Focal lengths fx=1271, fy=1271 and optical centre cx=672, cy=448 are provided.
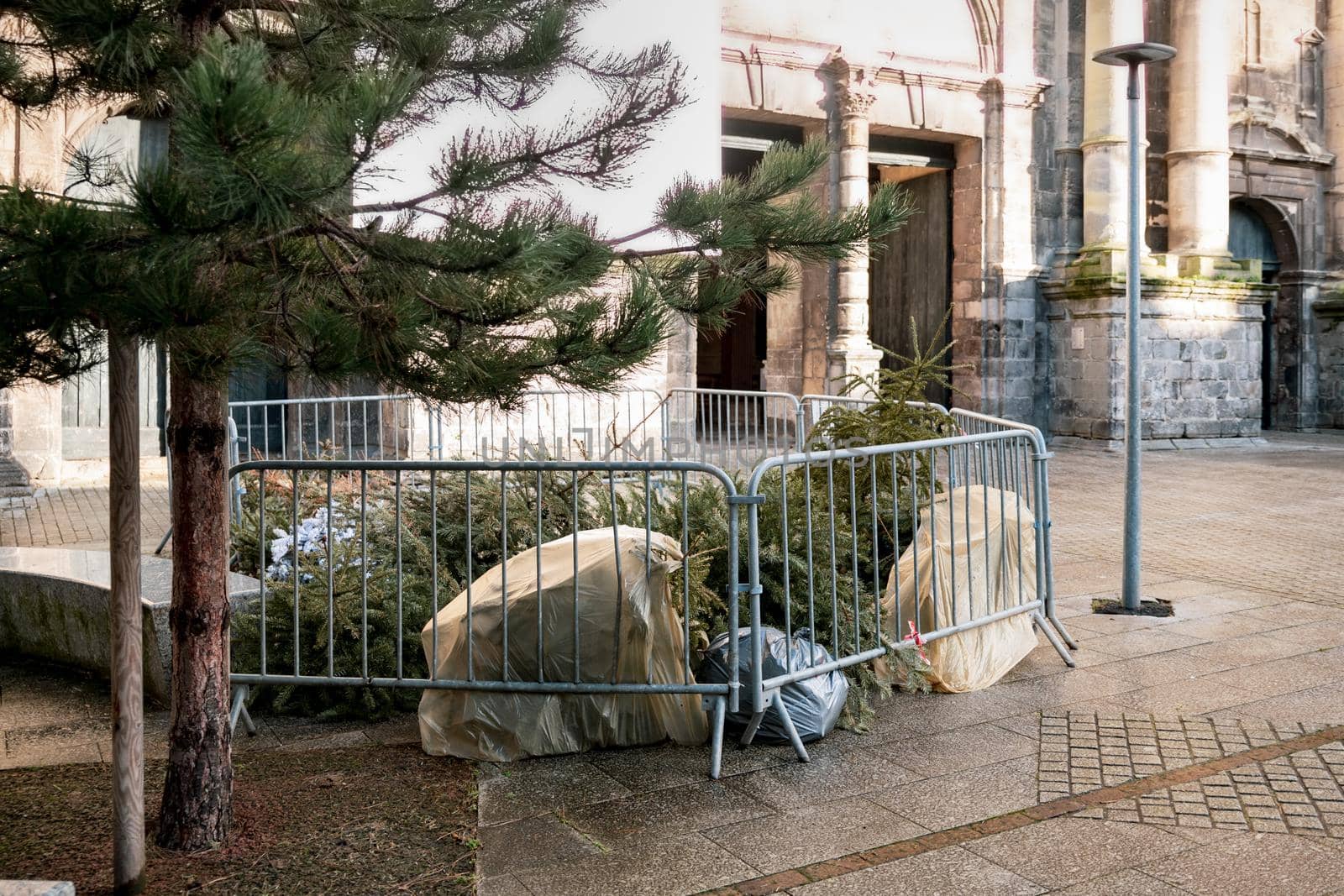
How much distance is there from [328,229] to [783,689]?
2.59 metres

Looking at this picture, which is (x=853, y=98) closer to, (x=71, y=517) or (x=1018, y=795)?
(x=71, y=517)

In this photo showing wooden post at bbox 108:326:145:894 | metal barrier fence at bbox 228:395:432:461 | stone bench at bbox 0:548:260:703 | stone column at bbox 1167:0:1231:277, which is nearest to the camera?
wooden post at bbox 108:326:145:894

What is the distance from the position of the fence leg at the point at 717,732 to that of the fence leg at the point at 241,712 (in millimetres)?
1749

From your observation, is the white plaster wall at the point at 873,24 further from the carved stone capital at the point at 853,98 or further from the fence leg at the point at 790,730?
the fence leg at the point at 790,730

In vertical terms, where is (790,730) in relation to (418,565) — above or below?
below

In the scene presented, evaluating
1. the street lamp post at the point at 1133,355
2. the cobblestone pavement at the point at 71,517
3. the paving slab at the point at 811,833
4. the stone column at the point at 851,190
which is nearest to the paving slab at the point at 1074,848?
the paving slab at the point at 811,833

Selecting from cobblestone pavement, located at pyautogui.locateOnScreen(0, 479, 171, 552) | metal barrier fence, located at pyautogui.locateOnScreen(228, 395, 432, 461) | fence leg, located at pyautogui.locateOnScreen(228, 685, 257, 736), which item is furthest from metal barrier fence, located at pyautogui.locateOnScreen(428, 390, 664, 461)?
fence leg, located at pyautogui.locateOnScreen(228, 685, 257, 736)

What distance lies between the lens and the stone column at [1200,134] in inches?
744

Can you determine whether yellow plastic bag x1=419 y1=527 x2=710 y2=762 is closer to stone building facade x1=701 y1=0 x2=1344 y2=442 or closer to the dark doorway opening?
stone building facade x1=701 y1=0 x2=1344 y2=442

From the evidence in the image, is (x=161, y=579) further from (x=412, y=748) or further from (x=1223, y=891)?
(x=1223, y=891)

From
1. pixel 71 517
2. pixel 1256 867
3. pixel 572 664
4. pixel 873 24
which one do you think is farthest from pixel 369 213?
pixel 873 24

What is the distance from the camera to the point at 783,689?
4738 millimetres

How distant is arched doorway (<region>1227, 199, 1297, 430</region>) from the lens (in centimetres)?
2175

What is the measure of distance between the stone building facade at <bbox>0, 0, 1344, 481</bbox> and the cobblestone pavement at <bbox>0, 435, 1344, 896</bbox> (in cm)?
1154
